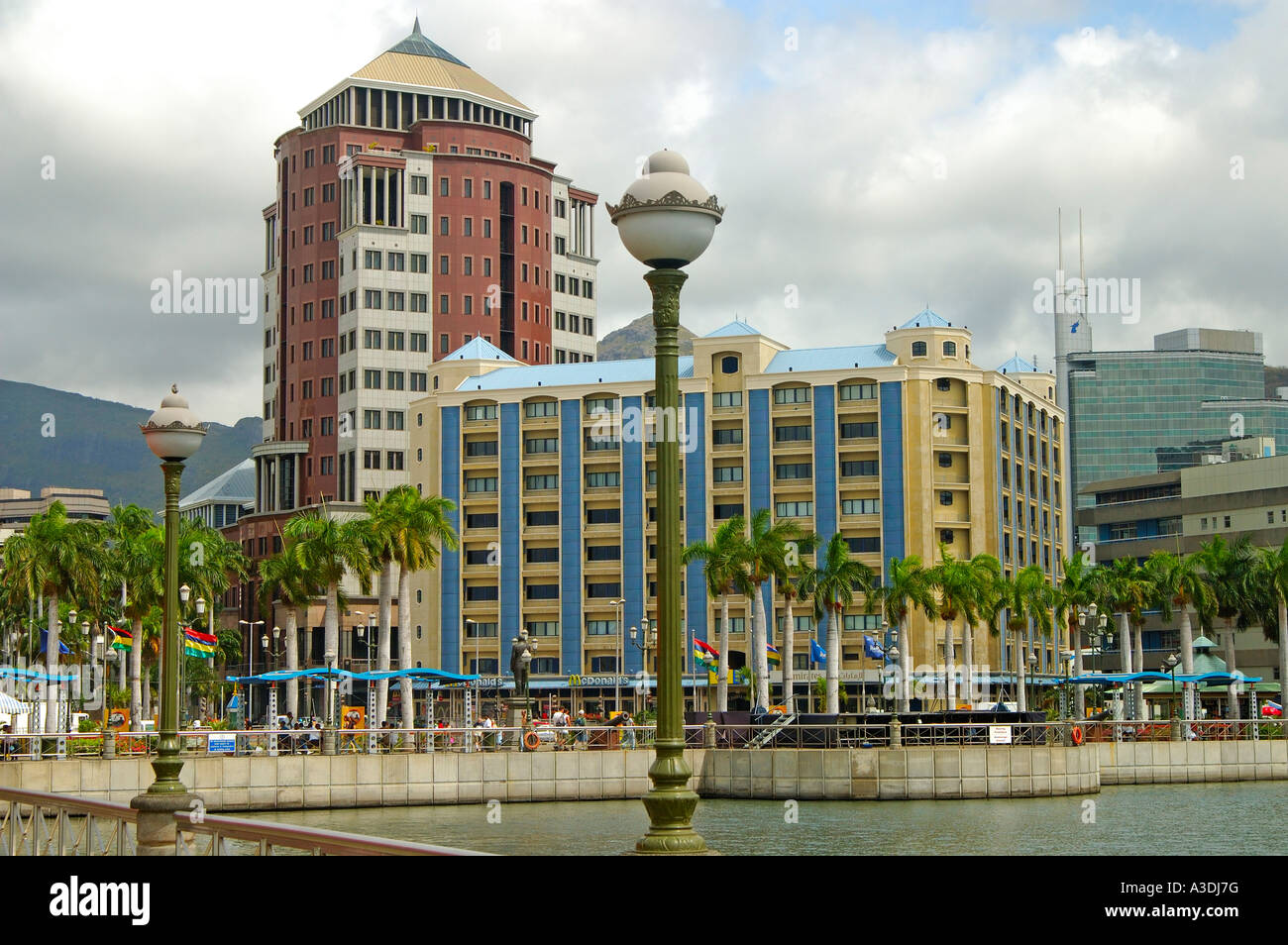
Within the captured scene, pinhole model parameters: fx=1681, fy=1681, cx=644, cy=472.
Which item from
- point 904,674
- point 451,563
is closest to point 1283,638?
point 904,674

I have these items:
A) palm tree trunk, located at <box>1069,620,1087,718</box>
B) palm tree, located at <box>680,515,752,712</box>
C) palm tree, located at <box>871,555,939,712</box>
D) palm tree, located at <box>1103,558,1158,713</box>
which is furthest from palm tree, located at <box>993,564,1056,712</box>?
palm tree, located at <box>680,515,752,712</box>

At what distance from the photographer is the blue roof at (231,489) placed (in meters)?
176

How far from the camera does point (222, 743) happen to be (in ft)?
174

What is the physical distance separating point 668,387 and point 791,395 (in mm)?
107822

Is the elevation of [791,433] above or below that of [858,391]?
below

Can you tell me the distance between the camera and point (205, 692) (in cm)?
13062

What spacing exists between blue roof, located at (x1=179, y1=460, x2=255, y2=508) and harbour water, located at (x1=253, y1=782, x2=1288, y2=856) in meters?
127

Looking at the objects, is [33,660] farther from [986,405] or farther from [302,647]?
[986,405]

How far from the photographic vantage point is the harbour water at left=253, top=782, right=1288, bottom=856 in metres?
41.7

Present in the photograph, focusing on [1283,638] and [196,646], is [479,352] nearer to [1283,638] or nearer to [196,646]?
[196,646]

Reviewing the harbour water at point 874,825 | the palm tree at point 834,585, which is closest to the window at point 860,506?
the palm tree at point 834,585

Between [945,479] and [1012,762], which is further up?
[945,479]
